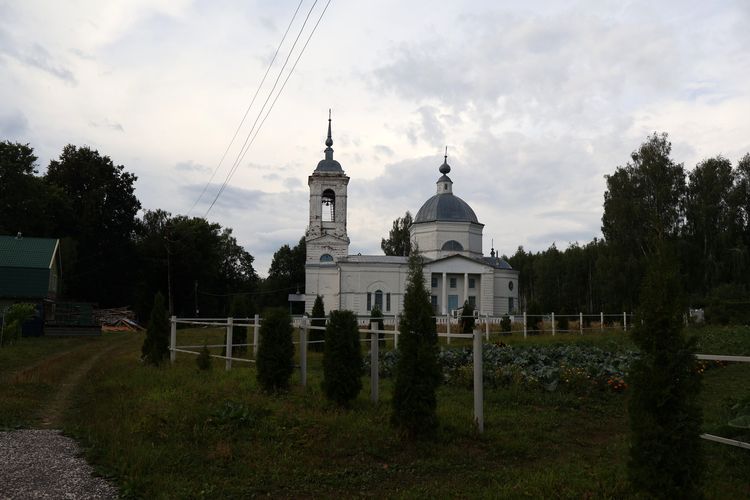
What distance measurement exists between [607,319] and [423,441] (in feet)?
94.5

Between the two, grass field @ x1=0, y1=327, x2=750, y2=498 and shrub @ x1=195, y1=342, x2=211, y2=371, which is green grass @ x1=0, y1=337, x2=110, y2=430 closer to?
grass field @ x1=0, y1=327, x2=750, y2=498

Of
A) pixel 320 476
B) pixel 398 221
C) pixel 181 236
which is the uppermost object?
pixel 398 221

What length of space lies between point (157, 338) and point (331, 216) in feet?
125

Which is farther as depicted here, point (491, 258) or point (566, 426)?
point (491, 258)

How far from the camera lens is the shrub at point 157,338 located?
48.3ft

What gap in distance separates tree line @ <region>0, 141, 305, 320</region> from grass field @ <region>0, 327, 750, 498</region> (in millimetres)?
39271

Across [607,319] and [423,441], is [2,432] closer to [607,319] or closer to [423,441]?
[423,441]

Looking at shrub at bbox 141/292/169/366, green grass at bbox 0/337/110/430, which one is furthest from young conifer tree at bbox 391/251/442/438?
shrub at bbox 141/292/169/366

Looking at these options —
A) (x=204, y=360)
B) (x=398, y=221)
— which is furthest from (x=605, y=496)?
(x=398, y=221)

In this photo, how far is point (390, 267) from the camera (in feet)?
Result: 168

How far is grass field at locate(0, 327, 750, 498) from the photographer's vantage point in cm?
554

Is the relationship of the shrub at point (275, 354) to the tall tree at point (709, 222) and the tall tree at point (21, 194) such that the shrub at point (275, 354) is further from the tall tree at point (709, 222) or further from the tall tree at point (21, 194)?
the tall tree at point (21, 194)

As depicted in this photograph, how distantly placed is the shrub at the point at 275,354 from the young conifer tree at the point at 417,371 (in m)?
2.71

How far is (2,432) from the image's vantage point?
25.1ft
